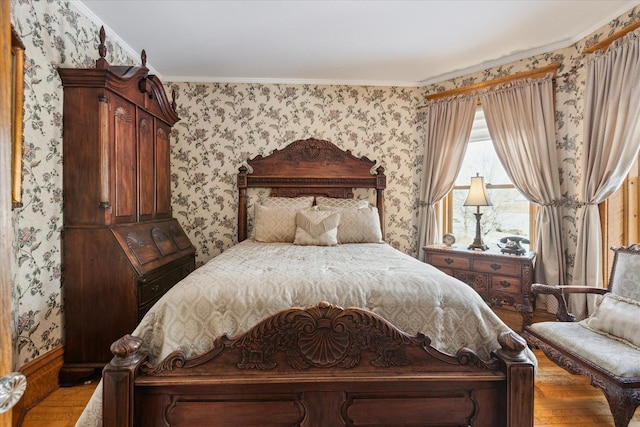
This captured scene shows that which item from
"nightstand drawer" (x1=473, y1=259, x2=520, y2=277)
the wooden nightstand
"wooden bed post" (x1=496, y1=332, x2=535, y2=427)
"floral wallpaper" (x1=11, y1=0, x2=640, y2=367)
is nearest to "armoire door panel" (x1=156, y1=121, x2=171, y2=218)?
"floral wallpaper" (x1=11, y1=0, x2=640, y2=367)

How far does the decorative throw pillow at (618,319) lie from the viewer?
163cm

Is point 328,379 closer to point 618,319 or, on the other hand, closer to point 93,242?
point 618,319

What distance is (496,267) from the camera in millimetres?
2734

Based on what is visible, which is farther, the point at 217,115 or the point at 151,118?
the point at 217,115

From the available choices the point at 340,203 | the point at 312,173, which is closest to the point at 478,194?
the point at 340,203

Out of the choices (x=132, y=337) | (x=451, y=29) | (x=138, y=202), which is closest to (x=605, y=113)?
(x=451, y=29)

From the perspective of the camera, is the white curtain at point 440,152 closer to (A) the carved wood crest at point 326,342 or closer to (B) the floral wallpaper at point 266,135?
(B) the floral wallpaper at point 266,135

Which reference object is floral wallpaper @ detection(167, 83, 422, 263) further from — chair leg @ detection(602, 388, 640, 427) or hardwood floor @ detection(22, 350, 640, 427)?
chair leg @ detection(602, 388, 640, 427)

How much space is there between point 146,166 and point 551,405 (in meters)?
3.47

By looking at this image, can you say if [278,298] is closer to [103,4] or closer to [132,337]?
[132,337]

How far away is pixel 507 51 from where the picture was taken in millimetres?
2959

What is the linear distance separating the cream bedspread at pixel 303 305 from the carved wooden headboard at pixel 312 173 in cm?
205

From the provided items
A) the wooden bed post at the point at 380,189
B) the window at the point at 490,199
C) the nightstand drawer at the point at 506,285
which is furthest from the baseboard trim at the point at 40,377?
the window at the point at 490,199

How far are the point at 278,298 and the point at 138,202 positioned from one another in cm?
185
